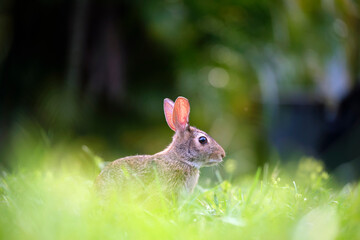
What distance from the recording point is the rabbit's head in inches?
110

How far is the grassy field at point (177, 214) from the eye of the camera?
1.67 m

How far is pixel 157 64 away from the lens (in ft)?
16.2

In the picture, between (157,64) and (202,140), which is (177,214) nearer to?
(202,140)

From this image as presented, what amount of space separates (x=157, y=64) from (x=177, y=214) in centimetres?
302

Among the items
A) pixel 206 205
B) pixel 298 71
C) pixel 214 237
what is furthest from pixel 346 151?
pixel 214 237

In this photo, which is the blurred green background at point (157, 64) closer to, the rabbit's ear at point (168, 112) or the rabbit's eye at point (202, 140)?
the rabbit's ear at point (168, 112)

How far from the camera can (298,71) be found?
5.48m

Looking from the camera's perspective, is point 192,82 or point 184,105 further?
point 192,82

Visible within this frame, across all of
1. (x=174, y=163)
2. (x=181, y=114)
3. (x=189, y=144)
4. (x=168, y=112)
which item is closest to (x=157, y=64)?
(x=168, y=112)

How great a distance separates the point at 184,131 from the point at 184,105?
0.57 feet

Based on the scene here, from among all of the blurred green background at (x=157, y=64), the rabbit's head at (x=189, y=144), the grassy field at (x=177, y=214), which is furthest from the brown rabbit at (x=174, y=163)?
the blurred green background at (x=157, y=64)

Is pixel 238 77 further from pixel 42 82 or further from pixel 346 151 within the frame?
pixel 42 82

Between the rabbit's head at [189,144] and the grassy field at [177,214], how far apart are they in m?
0.29

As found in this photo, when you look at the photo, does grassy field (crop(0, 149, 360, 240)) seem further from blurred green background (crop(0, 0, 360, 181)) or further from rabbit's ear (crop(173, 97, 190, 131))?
blurred green background (crop(0, 0, 360, 181))
